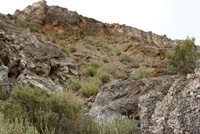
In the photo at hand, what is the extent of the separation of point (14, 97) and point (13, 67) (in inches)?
131

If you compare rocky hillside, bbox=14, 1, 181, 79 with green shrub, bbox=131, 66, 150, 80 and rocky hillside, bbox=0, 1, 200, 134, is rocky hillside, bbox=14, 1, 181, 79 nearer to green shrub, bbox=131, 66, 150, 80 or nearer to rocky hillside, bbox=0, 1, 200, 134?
rocky hillside, bbox=0, 1, 200, 134

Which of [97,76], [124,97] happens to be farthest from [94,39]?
[124,97]

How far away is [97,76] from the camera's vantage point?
8.05 m

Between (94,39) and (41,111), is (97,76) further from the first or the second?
(94,39)

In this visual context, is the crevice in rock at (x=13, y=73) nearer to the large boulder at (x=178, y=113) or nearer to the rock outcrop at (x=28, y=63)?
the rock outcrop at (x=28, y=63)

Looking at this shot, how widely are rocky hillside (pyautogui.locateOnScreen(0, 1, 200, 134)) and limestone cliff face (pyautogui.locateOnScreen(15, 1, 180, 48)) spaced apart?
0.10 meters

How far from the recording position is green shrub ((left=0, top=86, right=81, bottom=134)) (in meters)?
2.40

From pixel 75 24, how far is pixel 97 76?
41.6 feet

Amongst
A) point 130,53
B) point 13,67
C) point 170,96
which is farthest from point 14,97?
point 130,53

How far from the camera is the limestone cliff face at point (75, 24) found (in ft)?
57.0

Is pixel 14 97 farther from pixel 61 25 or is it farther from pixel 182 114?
pixel 61 25

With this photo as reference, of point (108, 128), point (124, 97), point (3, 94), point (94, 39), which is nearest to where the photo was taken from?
point (108, 128)

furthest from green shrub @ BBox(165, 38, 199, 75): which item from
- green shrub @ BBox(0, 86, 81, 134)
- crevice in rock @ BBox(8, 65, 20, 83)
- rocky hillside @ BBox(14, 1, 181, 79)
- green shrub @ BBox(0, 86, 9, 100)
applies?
crevice in rock @ BBox(8, 65, 20, 83)

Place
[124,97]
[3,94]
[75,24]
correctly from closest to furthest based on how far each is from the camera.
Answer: [124,97]
[3,94]
[75,24]
